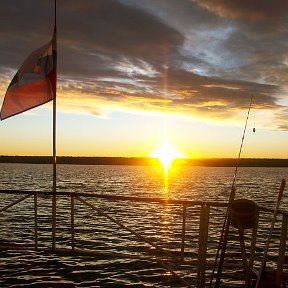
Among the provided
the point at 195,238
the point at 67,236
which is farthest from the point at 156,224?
the point at 67,236

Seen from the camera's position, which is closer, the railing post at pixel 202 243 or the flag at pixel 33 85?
the railing post at pixel 202 243

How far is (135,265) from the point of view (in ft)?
58.7

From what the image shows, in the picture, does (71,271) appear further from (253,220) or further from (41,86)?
(253,220)

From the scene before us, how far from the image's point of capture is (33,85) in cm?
1100

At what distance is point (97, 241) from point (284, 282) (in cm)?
1687

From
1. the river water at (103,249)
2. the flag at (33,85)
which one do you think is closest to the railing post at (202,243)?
the river water at (103,249)

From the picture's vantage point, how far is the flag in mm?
10906

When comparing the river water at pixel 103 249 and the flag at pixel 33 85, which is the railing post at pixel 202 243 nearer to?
the river water at pixel 103 249

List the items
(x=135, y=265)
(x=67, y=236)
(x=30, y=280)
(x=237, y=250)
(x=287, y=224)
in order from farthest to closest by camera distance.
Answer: (x=67, y=236) < (x=237, y=250) < (x=135, y=265) < (x=30, y=280) < (x=287, y=224)

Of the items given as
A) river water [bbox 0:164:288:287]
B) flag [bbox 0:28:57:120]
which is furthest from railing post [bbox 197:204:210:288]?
flag [bbox 0:28:57:120]

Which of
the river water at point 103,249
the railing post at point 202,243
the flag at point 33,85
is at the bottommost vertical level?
the river water at point 103,249

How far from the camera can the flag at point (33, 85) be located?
35.8 ft

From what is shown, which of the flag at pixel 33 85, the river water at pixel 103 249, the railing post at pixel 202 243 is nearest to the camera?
the railing post at pixel 202 243

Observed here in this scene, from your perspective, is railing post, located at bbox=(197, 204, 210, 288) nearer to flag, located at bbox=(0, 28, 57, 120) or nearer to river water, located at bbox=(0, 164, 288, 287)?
river water, located at bbox=(0, 164, 288, 287)
